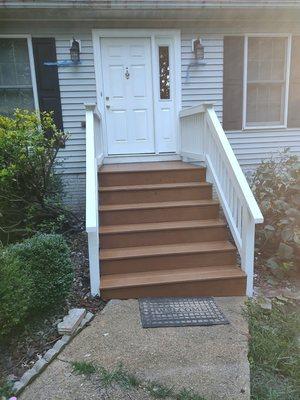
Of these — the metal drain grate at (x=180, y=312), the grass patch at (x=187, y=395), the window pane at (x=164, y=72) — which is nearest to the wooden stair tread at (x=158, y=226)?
the metal drain grate at (x=180, y=312)

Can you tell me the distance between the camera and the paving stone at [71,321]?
260 cm

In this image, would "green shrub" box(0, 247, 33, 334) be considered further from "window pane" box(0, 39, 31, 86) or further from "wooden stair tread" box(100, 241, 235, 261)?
"window pane" box(0, 39, 31, 86)

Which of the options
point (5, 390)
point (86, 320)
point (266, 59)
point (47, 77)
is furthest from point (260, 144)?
point (5, 390)

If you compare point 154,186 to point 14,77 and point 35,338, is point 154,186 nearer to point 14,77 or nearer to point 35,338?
point 35,338

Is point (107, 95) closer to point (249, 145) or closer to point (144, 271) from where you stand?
point (249, 145)

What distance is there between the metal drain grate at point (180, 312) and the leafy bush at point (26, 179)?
166cm

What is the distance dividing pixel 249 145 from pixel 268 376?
174 inches

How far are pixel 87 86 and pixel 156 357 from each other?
4.25m

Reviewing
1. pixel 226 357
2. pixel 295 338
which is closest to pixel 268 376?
pixel 226 357

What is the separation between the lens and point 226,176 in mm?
3783

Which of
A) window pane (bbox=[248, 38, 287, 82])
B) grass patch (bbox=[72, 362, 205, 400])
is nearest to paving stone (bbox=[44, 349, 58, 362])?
grass patch (bbox=[72, 362, 205, 400])

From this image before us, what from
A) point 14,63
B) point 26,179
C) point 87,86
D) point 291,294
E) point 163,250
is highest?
point 14,63

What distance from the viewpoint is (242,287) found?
3.29m

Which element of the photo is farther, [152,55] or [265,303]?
[152,55]
